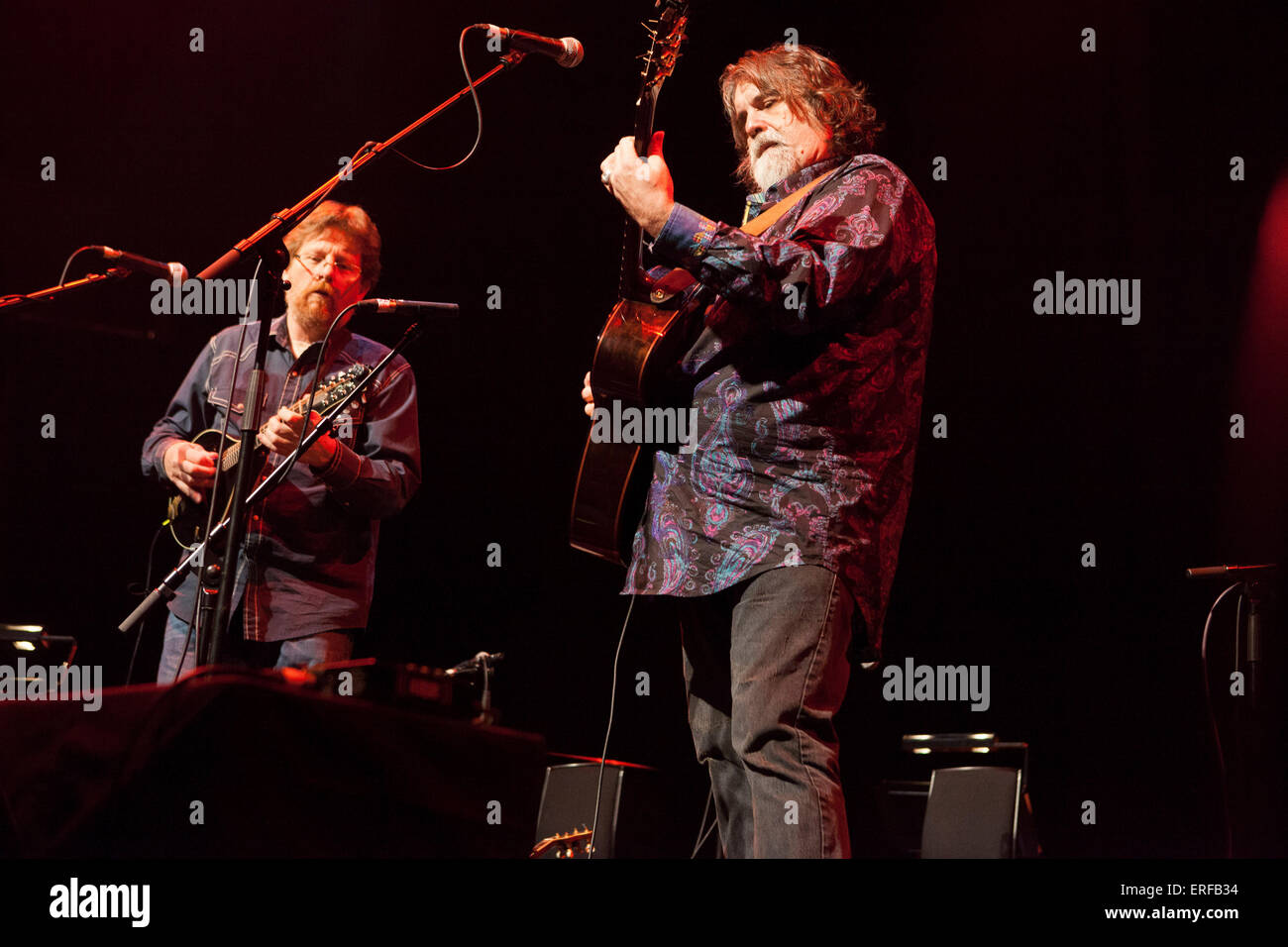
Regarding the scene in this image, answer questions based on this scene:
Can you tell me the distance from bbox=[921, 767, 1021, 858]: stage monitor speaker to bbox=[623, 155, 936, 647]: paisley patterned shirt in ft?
4.39

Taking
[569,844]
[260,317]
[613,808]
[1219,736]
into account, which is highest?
[260,317]

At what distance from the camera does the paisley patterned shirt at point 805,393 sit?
85.0 inches

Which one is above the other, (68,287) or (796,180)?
(796,180)

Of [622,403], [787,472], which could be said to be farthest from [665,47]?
[787,472]

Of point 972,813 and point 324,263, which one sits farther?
point 324,263

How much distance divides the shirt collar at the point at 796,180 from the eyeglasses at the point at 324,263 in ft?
5.29

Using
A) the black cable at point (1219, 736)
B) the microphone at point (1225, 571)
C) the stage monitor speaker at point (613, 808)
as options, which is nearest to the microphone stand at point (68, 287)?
the stage monitor speaker at point (613, 808)

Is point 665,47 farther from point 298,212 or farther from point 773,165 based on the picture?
point 298,212

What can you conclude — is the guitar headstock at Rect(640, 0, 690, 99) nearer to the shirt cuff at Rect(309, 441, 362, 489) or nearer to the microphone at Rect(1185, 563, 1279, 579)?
the shirt cuff at Rect(309, 441, 362, 489)

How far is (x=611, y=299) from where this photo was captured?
4609mm

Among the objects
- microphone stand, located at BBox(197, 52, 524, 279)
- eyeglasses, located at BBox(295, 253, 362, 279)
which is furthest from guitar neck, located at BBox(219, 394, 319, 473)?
microphone stand, located at BBox(197, 52, 524, 279)

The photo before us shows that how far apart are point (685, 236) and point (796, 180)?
46 centimetres
